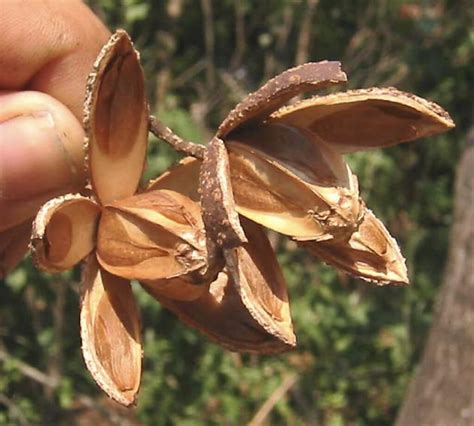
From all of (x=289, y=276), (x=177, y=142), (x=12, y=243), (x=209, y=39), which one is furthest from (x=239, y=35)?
(x=177, y=142)

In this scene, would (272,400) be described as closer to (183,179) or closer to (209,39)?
(209,39)

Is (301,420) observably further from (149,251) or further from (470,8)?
(149,251)

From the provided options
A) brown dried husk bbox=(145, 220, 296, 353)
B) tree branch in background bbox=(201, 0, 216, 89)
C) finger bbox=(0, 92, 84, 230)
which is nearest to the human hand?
finger bbox=(0, 92, 84, 230)

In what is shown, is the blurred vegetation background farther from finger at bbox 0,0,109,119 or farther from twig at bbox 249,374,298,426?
finger at bbox 0,0,109,119

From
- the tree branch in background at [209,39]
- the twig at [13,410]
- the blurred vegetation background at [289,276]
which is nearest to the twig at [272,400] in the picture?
the blurred vegetation background at [289,276]

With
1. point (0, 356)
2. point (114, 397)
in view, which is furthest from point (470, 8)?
point (114, 397)
